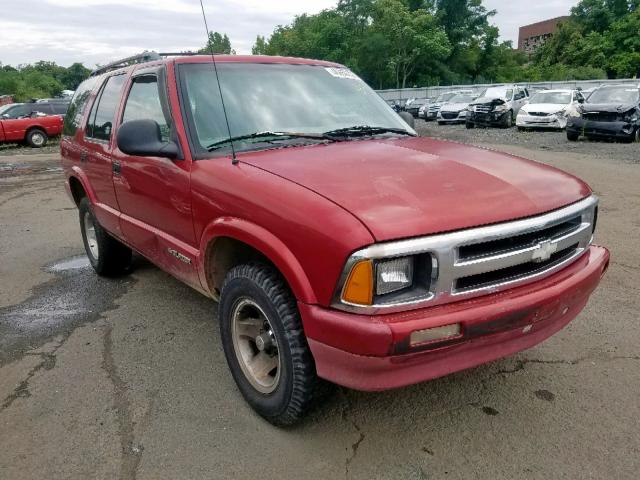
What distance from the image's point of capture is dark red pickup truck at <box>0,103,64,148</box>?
61.2 feet

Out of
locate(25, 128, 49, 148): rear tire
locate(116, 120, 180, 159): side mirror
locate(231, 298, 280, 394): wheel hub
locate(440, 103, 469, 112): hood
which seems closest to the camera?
locate(231, 298, 280, 394): wheel hub

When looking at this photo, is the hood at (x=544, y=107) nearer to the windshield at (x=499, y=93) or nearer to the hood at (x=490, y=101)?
the hood at (x=490, y=101)

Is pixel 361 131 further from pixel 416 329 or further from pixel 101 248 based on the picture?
pixel 101 248

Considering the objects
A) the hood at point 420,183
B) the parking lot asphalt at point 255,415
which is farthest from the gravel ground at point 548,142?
the hood at point 420,183

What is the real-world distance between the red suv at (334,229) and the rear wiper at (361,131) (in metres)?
0.02

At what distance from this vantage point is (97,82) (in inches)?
186

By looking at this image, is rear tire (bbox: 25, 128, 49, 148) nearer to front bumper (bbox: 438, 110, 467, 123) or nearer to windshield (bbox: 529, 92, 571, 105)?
front bumper (bbox: 438, 110, 467, 123)

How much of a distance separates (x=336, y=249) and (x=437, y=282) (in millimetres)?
426

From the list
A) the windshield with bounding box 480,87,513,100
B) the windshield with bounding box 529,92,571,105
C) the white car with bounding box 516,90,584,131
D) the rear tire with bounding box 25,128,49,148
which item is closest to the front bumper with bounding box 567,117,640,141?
the white car with bounding box 516,90,584,131

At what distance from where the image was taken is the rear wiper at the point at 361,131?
3.23 m

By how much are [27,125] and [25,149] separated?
2.84 feet

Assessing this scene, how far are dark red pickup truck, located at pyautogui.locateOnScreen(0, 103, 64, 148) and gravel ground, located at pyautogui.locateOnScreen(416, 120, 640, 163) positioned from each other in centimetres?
1450

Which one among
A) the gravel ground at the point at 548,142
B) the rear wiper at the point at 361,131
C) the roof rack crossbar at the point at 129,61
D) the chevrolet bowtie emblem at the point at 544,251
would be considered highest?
the roof rack crossbar at the point at 129,61

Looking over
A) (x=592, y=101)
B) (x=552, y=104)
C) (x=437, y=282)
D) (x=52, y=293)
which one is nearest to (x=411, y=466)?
(x=437, y=282)
